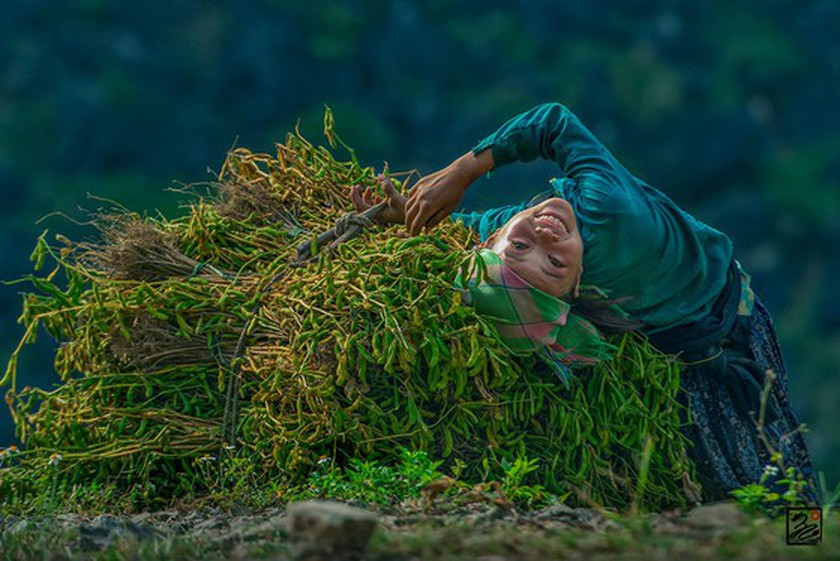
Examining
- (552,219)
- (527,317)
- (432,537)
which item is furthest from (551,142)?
(432,537)

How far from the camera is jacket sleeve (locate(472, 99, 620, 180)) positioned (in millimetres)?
3916

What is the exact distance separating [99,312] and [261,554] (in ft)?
5.04

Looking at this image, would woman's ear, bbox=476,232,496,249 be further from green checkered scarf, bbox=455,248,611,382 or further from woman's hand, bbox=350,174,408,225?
woman's hand, bbox=350,174,408,225

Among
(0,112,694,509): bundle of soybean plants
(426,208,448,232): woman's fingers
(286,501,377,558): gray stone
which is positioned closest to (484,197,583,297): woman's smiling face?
(0,112,694,509): bundle of soybean plants

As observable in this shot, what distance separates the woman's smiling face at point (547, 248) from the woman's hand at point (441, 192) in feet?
0.84

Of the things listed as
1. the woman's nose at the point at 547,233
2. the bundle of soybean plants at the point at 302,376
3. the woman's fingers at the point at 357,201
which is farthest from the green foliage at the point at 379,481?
the woman's fingers at the point at 357,201

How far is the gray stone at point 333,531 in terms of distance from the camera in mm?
2525

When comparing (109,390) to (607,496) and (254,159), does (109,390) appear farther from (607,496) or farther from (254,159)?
(607,496)

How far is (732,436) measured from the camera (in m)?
3.97

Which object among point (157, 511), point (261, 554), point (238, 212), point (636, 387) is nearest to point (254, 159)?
point (238, 212)

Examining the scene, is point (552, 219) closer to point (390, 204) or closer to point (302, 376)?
point (390, 204)

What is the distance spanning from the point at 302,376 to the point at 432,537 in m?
1.09

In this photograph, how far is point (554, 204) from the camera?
3766 mm

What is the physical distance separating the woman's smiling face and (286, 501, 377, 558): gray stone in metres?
1.24
